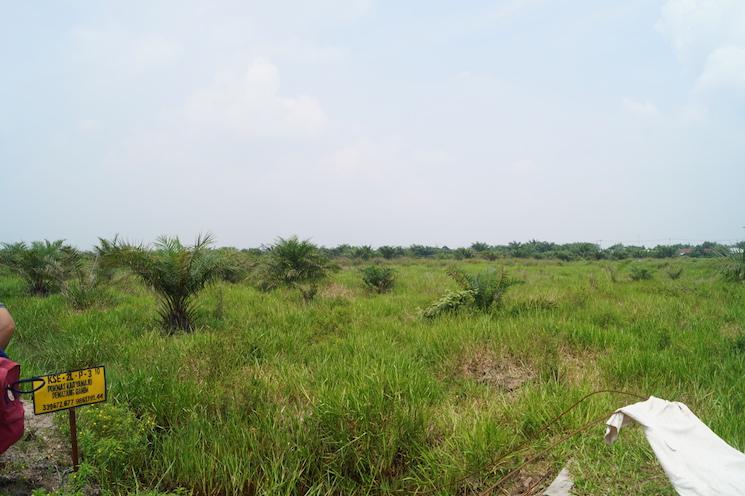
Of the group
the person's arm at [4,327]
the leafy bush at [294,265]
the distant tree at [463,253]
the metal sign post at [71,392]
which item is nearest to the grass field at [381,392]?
the metal sign post at [71,392]

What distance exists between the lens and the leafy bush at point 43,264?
9125 millimetres

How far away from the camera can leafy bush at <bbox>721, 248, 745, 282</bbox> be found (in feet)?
32.9

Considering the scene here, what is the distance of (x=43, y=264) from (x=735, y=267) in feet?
53.8

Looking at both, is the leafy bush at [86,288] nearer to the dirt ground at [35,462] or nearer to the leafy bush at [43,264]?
the leafy bush at [43,264]

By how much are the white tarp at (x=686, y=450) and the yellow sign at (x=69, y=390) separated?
2.59 metres

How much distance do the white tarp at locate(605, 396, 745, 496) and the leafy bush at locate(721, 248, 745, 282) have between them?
36.6 ft

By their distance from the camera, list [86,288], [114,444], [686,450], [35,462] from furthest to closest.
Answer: [86,288]
[35,462]
[114,444]
[686,450]

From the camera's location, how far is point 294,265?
31.0 ft

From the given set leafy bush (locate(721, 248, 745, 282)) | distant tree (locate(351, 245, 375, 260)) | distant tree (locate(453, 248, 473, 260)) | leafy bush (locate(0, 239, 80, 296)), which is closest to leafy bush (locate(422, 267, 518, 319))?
leafy bush (locate(721, 248, 745, 282))

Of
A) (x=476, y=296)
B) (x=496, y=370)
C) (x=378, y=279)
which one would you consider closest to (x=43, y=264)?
(x=378, y=279)

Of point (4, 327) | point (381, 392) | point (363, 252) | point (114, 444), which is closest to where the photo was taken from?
point (4, 327)

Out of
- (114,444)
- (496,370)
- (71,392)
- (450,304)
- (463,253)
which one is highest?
→ (463,253)

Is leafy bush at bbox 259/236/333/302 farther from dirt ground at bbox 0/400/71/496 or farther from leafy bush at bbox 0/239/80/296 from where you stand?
dirt ground at bbox 0/400/71/496

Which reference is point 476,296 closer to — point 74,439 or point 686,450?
point 686,450
